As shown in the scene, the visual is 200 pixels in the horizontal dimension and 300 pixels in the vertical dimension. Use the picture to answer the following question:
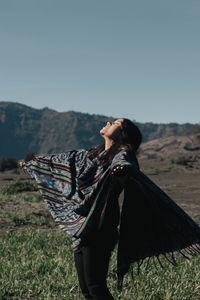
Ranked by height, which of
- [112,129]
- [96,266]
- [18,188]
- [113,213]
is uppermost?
[112,129]

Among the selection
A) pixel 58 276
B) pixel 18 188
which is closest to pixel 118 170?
pixel 58 276

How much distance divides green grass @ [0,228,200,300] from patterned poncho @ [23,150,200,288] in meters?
1.01

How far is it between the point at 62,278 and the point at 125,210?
204cm

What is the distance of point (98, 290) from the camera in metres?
3.52

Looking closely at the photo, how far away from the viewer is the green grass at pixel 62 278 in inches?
188

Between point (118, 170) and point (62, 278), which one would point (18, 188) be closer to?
point (62, 278)

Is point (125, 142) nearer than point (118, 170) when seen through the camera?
→ No

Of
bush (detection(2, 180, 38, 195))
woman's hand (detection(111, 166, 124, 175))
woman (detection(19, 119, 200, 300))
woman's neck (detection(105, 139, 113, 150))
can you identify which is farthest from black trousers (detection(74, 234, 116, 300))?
bush (detection(2, 180, 38, 195))

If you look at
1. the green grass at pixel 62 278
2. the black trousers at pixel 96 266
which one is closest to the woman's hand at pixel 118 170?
the black trousers at pixel 96 266

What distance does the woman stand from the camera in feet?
11.3

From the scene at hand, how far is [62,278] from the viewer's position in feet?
17.1

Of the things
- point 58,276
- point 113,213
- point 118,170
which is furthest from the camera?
point 58,276

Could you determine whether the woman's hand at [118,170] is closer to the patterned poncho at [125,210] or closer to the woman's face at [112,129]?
the patterned poncho at [125,210]

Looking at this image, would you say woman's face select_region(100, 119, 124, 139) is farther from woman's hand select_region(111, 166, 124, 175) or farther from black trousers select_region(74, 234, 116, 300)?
black trousers select_region(74, 234, 116, 300)
